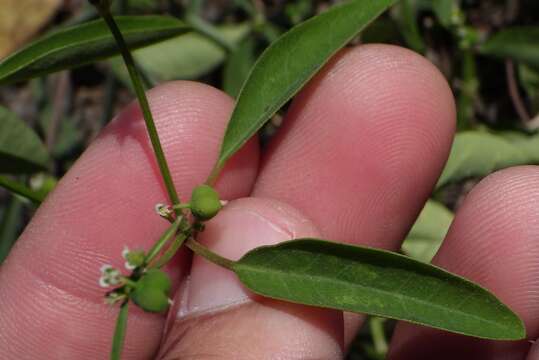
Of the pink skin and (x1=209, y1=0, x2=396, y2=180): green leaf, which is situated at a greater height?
(x1=209, y1=0, x2=396, y2=180): green leaf

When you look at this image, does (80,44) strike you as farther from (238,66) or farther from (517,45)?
(517,45)

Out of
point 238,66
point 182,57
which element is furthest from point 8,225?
point 238,66

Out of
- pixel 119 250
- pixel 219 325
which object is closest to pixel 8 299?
pixel 119 250

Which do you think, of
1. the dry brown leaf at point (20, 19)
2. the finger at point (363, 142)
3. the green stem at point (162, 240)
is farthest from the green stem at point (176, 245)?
the dry brown leaf at point (20, 19)

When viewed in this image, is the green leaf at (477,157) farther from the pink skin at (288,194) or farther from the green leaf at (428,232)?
the pink skin at (288,194)

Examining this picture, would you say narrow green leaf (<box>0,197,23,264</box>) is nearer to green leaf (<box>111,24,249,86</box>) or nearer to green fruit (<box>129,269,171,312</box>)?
green leaf (<box>111,24,249,86</box>)

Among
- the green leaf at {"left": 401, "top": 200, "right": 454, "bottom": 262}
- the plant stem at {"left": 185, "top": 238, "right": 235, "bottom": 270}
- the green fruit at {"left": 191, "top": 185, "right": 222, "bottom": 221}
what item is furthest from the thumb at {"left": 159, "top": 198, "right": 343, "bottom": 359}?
the green leaf at {"left": 401, "top": 200, "right": 454, "bottom": 262}

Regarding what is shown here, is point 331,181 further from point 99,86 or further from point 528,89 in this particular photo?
point 99,86
